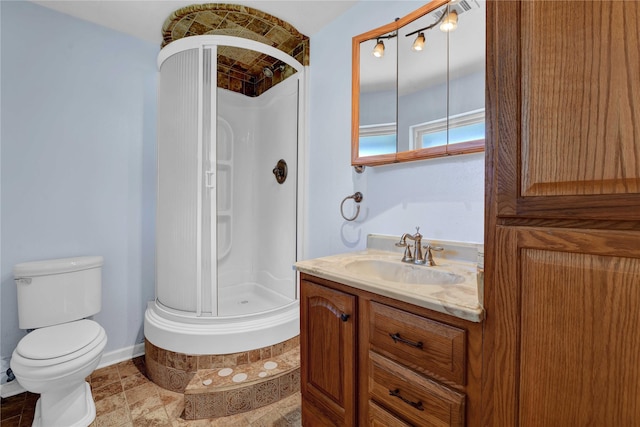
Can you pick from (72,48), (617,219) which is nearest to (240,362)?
(617,219)

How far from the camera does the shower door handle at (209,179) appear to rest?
1.93 meters

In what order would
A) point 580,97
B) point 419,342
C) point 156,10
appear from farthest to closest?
1. point 156,10
2. point 419,342
3. point 580,97

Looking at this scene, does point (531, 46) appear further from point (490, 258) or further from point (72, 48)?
point (72, 48)

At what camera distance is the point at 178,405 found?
5.35 ft

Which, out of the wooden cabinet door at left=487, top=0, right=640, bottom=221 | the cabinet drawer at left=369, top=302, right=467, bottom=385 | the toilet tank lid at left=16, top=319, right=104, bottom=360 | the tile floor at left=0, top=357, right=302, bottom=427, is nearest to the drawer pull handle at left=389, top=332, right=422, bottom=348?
the cabinet drawer at left=369, top=302, right=467, bottom=385

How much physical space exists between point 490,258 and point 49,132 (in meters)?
2.55

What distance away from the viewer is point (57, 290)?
1.72 metres

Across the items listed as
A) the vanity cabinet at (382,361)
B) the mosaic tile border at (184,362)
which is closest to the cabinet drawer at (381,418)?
the vanity cabinet at (382,361)

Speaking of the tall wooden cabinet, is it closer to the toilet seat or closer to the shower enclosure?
the shower enclosure

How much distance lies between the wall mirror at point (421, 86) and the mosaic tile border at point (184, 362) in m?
1.36

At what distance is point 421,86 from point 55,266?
2.36 metres

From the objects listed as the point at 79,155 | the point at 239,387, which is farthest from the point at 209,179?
the point at 239,387

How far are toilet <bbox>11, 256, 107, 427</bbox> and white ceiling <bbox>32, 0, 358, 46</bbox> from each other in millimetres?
1644

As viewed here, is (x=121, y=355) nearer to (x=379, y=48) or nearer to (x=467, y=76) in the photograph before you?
(x=379, y=48)
